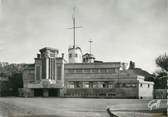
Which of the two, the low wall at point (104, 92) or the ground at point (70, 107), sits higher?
the low wall at point (104, 92)

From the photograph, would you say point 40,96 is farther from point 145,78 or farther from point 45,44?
point 145,78

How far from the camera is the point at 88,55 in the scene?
1609 millimetres

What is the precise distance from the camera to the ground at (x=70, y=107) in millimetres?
1580

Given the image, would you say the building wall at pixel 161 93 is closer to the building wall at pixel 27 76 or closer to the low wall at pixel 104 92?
the low wall at pixel 104 92

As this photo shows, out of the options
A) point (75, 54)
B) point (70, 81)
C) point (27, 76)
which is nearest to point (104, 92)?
point (70, 81)

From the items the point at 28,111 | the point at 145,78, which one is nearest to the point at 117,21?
the point at 145,78

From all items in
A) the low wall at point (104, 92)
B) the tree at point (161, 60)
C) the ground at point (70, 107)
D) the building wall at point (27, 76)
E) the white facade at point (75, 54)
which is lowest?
the ground at point (70, 107)

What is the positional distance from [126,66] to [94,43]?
0.23 metres

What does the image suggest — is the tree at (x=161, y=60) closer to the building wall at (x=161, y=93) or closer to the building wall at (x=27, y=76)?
the building wall at (x=161, y=93)

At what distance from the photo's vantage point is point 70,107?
5.34 feet

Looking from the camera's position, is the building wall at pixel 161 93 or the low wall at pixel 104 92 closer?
the building wall at pixel 161 93

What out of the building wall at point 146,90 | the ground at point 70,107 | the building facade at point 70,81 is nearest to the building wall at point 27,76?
the building facade at point 70,81

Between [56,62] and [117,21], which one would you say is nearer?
[117,21]

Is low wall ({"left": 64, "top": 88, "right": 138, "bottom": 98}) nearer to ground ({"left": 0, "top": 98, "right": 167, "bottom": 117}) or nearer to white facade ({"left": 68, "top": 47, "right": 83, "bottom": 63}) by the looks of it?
ground ({"left": 0, "top": 98, "right": 167, "bottom": 117})
